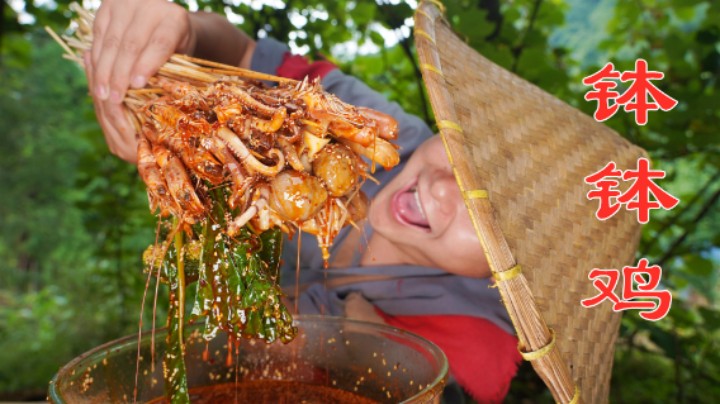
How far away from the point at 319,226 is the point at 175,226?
0.18 meters

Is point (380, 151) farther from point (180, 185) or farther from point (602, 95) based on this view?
point (602, 95)

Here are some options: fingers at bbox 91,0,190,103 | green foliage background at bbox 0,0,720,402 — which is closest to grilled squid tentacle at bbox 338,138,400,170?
fingers at bbox 91,0,190,103

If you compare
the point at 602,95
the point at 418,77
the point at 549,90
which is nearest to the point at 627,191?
the point at 602,95

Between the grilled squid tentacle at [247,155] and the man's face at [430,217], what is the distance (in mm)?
542

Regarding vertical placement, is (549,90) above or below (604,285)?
above

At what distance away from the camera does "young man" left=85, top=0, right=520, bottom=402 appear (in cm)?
99

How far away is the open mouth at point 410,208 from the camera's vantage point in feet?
3.93

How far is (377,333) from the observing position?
79cm

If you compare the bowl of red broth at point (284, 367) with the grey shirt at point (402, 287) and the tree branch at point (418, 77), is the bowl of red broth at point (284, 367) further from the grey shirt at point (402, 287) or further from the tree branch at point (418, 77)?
the tree branch at point (418, 77)

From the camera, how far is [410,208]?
1.21 m

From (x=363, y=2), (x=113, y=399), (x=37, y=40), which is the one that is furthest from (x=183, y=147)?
(x=37, y=40)

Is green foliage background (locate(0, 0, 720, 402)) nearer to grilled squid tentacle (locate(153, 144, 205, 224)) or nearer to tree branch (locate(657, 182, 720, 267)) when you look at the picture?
tree branch (locate(657, 182, 720, 267))

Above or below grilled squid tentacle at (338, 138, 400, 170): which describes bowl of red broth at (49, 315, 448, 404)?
below

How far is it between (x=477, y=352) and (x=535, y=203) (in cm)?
48
